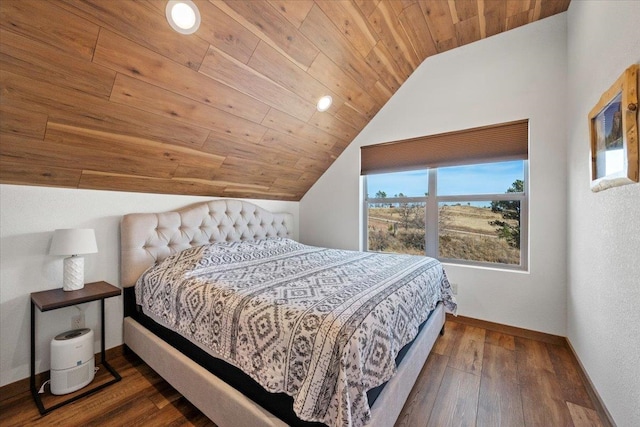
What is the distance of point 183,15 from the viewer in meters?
1.43

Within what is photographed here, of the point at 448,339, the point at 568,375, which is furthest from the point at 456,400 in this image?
the point at 568,375

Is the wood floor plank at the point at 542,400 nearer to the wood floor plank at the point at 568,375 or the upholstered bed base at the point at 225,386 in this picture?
the wood floor plank at the point at 568,375

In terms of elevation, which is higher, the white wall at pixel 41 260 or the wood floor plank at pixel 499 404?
the white wall at pixel 41 260

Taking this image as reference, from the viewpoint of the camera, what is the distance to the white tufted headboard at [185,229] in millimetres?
2129

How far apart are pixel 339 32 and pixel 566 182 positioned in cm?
235

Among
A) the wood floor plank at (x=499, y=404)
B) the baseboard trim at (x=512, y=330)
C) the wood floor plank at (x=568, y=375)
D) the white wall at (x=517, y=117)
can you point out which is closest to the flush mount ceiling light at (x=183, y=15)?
the white wall at (x=517, y=117)

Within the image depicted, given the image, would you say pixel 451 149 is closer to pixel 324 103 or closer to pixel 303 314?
pixel 324 103

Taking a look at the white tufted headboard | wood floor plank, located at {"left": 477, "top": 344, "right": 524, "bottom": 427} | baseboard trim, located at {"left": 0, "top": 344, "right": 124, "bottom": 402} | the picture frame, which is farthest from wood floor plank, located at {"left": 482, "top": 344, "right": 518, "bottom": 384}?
baseboard trim, located at {"left": 0, "top": 344, "right": 124, "bottom": 402}

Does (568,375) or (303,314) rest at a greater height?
(303,314)

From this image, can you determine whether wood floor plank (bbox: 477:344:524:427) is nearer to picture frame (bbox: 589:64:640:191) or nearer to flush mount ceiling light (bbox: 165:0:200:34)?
picture frame (bbox: 589:64:640:191)

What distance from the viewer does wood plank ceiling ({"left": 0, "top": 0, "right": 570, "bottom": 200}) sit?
1.31 metres

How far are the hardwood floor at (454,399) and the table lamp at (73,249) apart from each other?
0.74m

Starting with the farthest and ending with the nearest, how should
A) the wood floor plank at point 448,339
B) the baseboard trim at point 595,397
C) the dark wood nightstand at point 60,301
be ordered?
the wood floor plank at point 448,339 → the dark wood nightstand at point 60,301 → the baseboard trim at point 595,397

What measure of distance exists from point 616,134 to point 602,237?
0.62 m
